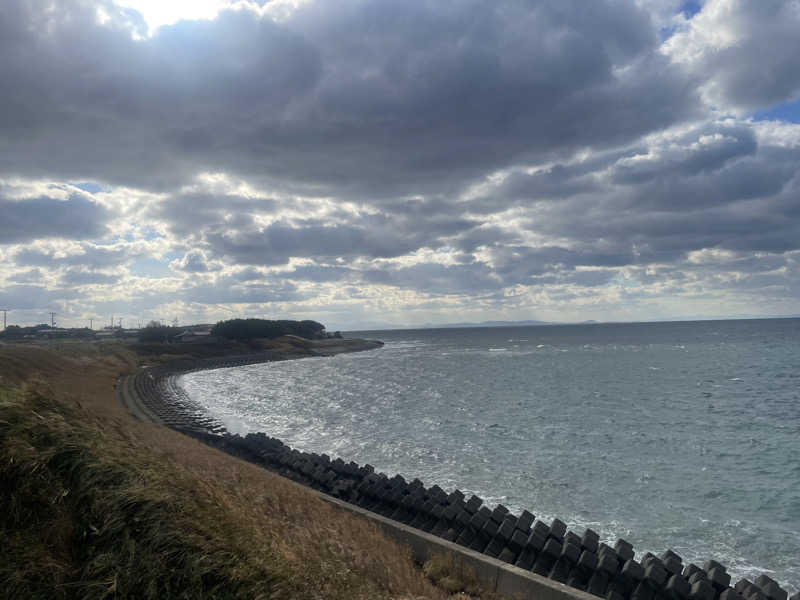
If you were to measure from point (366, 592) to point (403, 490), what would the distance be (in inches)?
349

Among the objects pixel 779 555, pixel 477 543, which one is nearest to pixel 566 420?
pixel 779 555

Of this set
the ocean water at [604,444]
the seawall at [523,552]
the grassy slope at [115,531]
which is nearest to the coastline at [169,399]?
the ocean water at [604,444]

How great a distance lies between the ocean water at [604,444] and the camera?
15.4 metres

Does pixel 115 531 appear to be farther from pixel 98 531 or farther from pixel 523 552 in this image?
pixel 523 552

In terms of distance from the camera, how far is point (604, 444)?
2639cm

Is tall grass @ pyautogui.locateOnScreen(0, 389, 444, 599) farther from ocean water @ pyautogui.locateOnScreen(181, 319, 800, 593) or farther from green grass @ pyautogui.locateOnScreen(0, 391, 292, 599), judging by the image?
ocean water @ pyautogui.locateOnScreen(181, 319, 800, 593)

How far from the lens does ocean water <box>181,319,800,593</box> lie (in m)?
15.4

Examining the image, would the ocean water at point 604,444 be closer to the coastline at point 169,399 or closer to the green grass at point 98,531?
the coastline at point 169,399

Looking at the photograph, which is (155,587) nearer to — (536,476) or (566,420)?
(536,476)

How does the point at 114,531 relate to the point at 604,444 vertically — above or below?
above

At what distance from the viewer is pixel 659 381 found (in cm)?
5562

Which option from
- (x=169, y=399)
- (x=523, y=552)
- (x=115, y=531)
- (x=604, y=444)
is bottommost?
(x=169, y=399)

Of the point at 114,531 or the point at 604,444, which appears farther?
the point at 604,444

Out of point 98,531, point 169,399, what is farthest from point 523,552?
point 169,399
